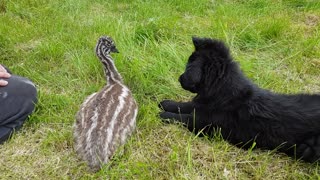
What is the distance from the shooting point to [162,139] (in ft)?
11.3

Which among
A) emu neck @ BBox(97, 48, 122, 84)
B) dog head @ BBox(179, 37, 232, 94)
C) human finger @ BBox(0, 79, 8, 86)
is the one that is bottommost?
human finger @ BBox(0, 79, 8, 86)

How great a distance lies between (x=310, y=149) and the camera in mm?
3119

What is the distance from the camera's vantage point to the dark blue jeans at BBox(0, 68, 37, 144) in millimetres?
3355

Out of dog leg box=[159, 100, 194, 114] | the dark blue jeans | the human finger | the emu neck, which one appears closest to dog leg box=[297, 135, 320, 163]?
dog leg box=[159, 100, 194, 114]

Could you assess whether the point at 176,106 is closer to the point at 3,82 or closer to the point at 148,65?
the point at 148,65

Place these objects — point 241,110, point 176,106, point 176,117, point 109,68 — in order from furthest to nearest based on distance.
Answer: point 109,68 < point 176,106 < point 176,117 < point 241,110

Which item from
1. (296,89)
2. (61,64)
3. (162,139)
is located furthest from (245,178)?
(61,64)

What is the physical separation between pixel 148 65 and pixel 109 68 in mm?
488

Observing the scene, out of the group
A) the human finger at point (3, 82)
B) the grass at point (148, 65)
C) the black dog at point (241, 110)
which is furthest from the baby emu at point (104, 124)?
the human finger at point (3, 82)

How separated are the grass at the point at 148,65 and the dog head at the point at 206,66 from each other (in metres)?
0.45

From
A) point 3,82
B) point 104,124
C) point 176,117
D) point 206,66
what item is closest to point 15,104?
point 3,82

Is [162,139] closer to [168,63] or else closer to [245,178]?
[245,178]

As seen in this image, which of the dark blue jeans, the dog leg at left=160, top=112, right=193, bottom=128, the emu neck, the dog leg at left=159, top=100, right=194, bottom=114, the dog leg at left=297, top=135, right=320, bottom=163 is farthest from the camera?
the emu neck

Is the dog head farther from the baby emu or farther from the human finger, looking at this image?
the human finger
